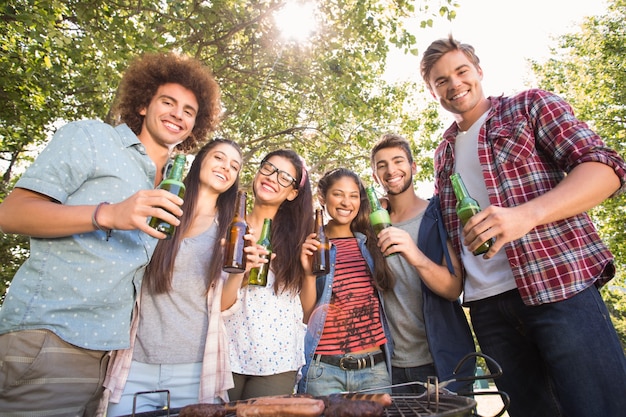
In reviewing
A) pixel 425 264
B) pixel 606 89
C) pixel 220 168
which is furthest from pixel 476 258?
pixel 606 89

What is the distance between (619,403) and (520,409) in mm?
607

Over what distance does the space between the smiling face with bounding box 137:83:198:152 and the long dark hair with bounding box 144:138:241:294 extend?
1.38 feet

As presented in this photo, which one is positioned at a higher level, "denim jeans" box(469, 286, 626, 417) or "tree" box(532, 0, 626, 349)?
"tree" box(532, 0, 626, 349)

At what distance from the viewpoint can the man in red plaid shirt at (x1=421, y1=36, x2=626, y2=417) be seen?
181 cm

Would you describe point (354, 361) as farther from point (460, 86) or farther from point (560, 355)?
point (460, 86)

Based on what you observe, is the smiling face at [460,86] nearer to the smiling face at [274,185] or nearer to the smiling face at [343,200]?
the smiling face at [343,200]

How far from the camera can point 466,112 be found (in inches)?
106

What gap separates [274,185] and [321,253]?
0.66m

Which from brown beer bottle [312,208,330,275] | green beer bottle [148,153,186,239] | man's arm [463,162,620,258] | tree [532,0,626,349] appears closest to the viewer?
man's arm [463,162,620,258]

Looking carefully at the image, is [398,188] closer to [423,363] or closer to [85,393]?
[423,363]

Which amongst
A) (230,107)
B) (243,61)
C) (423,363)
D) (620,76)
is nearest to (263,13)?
(243,61)

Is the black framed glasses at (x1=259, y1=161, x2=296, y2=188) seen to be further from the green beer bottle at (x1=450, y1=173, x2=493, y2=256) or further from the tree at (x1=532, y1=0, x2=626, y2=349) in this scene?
the tree at (x1=532, y1=0, x2=626, y2=349)

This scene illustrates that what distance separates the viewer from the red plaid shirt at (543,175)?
1948 mm

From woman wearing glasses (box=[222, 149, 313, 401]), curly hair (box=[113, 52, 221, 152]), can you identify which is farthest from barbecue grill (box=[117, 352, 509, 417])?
curly hair (box=[113, 52, 221, 152])
